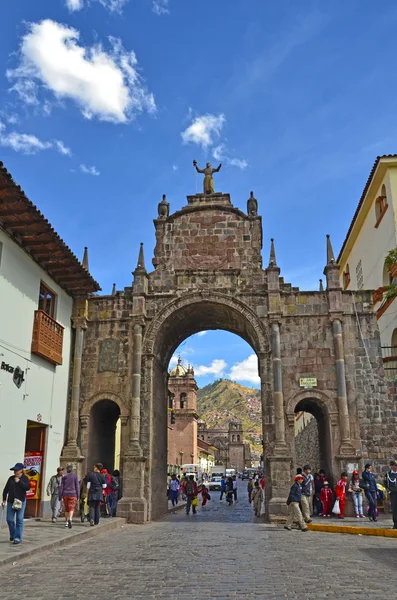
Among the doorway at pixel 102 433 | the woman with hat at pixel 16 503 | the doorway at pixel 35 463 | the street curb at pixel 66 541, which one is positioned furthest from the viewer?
the doorway at pixel 102 433

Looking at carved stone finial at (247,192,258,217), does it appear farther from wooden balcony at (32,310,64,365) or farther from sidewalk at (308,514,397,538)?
sidewalk at (308,514,397,538)

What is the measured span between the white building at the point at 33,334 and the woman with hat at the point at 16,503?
2.78 meters

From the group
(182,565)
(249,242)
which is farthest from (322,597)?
(249,242)

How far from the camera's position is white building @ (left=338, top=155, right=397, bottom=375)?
22.0 metres

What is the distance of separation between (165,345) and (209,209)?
5.64 m

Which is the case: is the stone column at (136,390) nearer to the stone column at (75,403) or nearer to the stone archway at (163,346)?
the stone archway at (163,346)

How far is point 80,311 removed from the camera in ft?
64.9

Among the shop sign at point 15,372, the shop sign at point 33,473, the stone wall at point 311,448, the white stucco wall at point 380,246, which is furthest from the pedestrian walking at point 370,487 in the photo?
the shop sign at point 15,372

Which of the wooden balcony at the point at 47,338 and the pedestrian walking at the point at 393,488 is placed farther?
the wooden balcony at the point at 47,338

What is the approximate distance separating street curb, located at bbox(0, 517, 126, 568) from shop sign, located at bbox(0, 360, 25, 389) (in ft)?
13.9

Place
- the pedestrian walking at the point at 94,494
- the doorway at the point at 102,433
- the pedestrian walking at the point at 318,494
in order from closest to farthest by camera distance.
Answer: the pedestrian walking at the point at 94,494 < the pedestrian walking at the point at 318,494 < the doorway at the point at 102,433

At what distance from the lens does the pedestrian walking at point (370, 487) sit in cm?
1549

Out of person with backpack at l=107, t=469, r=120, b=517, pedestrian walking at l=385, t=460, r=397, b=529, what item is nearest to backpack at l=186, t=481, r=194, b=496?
person with backpack at l=107, t=469, r=120, b=517

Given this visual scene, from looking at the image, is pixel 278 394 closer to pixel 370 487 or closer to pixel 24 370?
pixel 370 487
